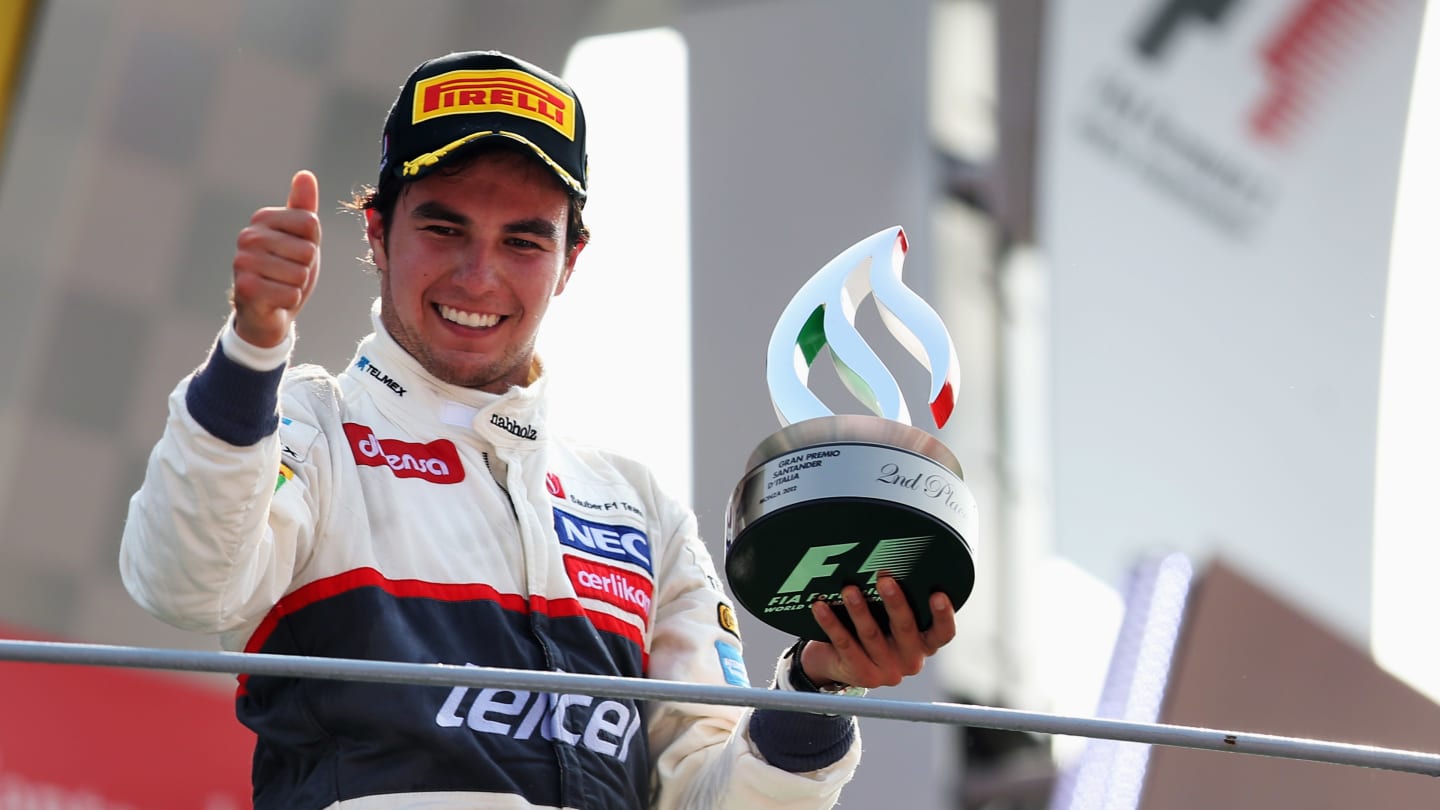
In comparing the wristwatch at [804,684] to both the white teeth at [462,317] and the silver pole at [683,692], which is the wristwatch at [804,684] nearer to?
the silver pole at [683,692]

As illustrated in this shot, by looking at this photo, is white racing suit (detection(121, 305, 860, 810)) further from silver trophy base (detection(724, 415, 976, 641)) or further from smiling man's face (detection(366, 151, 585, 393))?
silver trophy base (detection(724, 415, 976, 641))

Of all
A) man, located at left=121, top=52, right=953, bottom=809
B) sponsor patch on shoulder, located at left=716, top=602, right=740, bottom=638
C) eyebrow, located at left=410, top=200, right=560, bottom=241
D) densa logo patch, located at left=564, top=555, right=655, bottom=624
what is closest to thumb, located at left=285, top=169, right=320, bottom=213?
man, located at left=121, top=52, right=953, bottom=809

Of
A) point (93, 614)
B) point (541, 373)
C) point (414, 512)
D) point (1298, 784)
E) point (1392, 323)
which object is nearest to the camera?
point (414, 512)

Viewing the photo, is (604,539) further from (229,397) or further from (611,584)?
(229,397)

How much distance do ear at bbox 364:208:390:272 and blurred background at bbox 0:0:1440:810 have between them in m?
3.14

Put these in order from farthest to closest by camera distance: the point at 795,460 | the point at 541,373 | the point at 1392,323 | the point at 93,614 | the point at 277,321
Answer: the point at 1392,323 → the point at 93,614 → the point at 541,373 → the point at 795,460 → the point at 277,321

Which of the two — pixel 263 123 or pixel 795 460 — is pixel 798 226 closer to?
pixel 263 123

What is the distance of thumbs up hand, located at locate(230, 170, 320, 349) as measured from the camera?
1.61 metres

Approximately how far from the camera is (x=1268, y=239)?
7234mm

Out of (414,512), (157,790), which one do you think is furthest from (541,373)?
(157,790)

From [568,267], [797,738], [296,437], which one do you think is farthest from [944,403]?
[296,437]

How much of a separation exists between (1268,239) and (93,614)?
4.36 metres

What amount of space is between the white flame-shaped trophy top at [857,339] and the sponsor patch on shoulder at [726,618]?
32 cm

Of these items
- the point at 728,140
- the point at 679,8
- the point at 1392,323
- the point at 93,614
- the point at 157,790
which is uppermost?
the point at 679,8
